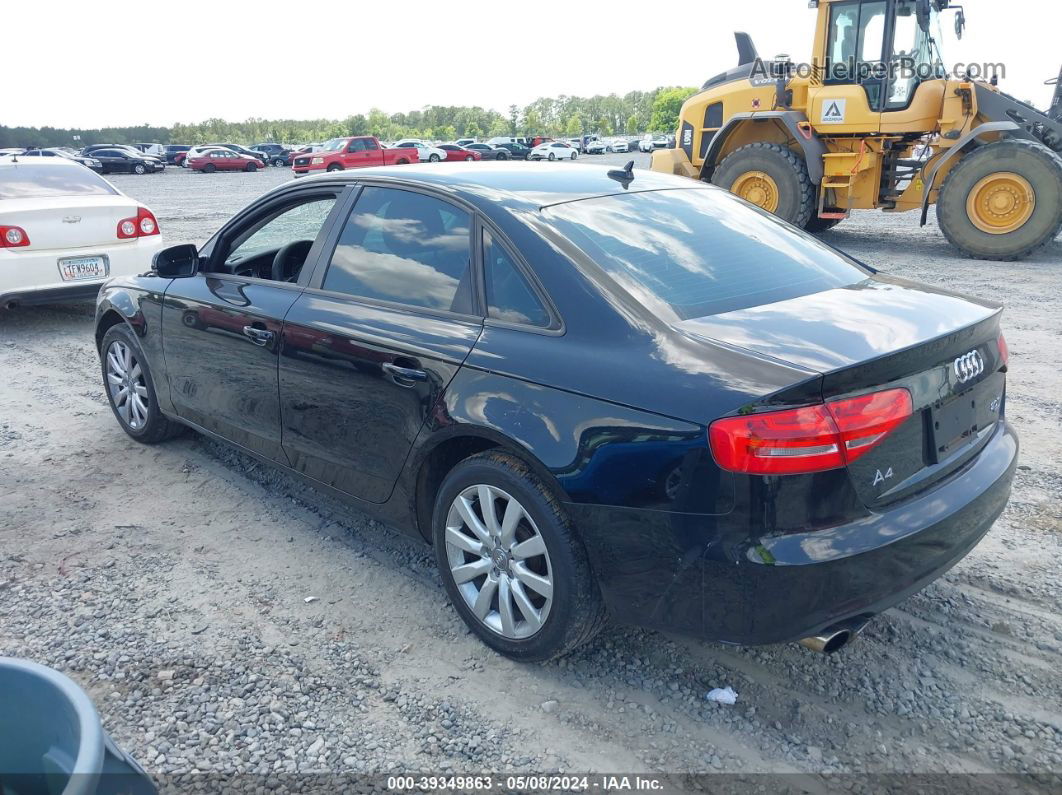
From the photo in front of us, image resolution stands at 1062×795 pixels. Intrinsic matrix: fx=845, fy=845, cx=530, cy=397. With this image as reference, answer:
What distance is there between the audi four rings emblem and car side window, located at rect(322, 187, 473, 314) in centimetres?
Result: 159

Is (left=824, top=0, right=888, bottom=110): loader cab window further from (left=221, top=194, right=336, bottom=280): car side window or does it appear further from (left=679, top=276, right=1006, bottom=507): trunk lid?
(left=679, top=276, right=1006, bottom=507): trunk lid

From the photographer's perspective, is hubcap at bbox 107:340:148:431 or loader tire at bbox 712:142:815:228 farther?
loader tire at bbox 712:142:815:228

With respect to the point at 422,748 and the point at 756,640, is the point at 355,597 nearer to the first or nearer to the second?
the point at 422,748

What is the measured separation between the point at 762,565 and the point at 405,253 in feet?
6.00

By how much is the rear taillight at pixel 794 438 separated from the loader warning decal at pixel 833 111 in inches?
403

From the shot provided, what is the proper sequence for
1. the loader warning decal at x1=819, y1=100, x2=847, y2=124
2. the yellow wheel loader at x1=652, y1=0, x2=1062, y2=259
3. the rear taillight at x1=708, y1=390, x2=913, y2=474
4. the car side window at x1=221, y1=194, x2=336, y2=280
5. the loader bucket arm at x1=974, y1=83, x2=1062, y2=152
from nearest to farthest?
the rear taillight at x1=708, y1=390, x2=913, y2=474
the car side window at x1=221, y1=194, x2=336, y2=280
the yellow wheel loader at x1=652, y1=0, x2=1062, y2=259
the loader bucket arm at x1=974, y1=83, x2=1062, y2=152
the loader warning decal at x1=819, y1=100, x2=847, y2=124

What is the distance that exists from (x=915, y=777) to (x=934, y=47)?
11421 millimetres

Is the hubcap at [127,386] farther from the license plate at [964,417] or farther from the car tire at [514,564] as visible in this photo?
the license plate at [964,417]

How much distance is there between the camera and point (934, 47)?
11.3 m

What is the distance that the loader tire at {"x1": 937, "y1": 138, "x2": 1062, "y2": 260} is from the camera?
10.2 m

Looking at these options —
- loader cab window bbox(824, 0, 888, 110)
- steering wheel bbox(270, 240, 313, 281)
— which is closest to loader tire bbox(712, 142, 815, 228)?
loader cab window bbox(824, 0, 888, 110)

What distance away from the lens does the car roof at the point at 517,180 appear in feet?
10.4

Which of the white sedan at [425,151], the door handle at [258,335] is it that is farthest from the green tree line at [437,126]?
the door handle at [258,335]

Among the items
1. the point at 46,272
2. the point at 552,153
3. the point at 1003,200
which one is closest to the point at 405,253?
the point at 46,272
